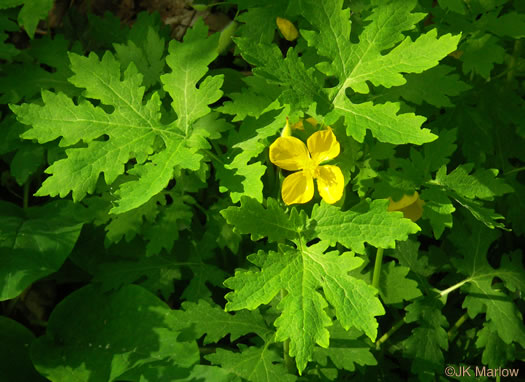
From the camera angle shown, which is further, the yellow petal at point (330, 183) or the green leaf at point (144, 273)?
the green leaf at point (144, 273)

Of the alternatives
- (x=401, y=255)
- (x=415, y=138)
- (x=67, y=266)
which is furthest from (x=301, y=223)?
(x=67, y=266)

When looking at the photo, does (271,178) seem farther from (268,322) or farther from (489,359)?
(489,359)

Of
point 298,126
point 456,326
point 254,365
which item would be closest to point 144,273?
point 254,365

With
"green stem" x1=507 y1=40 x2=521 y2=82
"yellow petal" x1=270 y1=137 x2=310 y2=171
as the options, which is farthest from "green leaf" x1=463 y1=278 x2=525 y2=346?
"yellow petal" x1=270 y1=137 x2=310 y2=171

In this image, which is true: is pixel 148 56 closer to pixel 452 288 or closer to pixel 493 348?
pixel 452 288

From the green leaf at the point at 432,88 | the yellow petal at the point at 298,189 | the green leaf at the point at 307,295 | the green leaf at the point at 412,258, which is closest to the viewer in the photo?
the green leaf at the point at 307,295

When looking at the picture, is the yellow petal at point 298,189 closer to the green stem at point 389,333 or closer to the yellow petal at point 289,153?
the yellow petal at point 289,153

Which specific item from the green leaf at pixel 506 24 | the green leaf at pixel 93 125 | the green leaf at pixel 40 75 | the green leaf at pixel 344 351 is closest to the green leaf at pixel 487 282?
the green leaf at pixel 344 351
